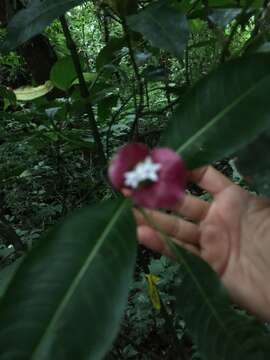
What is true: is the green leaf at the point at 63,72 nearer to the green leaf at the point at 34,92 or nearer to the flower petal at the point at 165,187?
the green leaf at the point at 34,92

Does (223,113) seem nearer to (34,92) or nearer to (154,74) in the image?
(154,74)

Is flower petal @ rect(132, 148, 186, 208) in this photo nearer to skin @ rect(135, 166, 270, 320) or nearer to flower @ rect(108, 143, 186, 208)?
flower @ rect(108, 143, 186, 208)

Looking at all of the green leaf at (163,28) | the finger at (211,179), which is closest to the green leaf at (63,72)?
the green leaf at (163,28)

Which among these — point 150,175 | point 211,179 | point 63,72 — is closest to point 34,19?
point 63,72

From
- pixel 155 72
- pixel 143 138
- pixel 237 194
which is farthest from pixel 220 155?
pixel 143 138

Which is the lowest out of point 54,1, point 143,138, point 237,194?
point 143,138

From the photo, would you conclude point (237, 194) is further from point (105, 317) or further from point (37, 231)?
point (37, 231)
